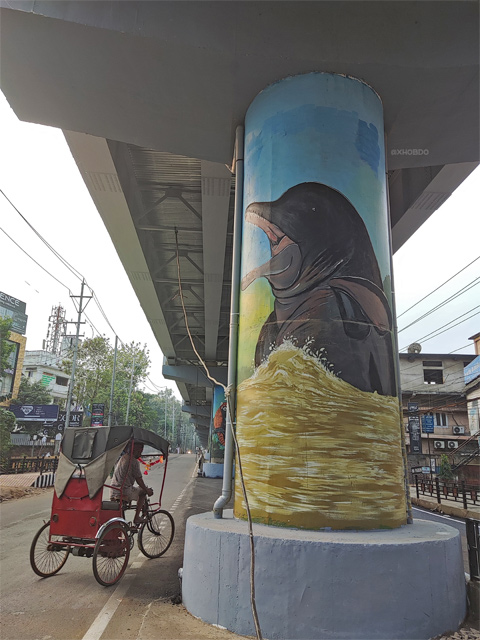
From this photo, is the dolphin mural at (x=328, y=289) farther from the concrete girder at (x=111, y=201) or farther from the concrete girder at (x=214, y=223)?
the concrete girder at (x=111, y=201)

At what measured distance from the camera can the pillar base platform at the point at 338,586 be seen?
4.02 meters

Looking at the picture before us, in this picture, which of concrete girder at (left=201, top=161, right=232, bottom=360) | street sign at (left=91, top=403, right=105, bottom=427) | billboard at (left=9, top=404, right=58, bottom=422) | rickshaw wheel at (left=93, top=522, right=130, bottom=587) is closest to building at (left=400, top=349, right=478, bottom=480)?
street sign at (left=91, top=403, right=105, bottom=427)

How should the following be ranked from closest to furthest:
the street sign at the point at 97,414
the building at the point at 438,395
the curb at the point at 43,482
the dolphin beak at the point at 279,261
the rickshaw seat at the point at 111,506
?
1. the dolphin beak at the point at 279,261
2. the rickshaw seat at the point at 111,506
3. the curb at the point at 43,482
4. the street sign at the point at 97,414
5. the building at the point at 438,395

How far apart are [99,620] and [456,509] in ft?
46.6

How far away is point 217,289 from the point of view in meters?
17.1

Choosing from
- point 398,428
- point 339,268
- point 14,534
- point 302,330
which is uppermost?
point 339,268

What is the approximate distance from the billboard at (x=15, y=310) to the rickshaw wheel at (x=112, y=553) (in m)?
63.8

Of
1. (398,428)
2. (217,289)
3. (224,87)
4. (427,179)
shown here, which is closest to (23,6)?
(224,87)

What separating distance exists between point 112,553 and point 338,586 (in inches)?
163

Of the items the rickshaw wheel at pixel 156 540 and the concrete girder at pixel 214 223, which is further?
the concrete girder at pixel 214 223

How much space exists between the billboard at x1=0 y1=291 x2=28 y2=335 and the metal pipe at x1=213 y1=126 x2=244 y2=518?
65079 millimetres

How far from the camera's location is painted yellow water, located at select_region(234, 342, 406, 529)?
15.8ft

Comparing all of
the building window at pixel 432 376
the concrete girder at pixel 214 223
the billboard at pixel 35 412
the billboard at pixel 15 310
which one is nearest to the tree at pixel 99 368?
the billboard at pixel 35 412

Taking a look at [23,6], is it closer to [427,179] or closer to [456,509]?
[427,179]
